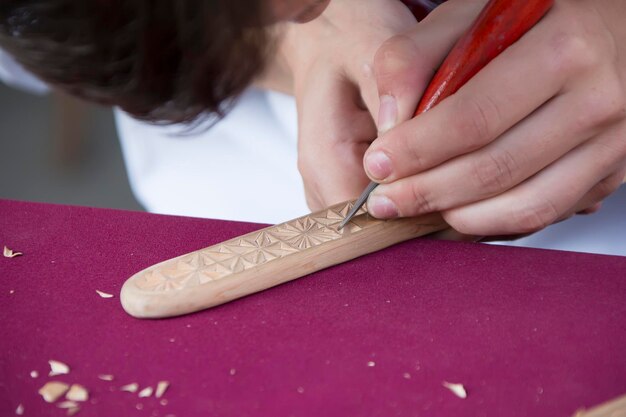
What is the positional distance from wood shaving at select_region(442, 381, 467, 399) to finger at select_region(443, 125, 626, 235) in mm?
178

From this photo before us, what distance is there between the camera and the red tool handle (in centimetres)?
54

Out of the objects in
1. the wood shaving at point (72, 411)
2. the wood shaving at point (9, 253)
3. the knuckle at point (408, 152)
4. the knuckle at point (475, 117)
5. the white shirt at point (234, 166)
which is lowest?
the white shirt at point (234, 166)

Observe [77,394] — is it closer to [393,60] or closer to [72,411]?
[72,411]

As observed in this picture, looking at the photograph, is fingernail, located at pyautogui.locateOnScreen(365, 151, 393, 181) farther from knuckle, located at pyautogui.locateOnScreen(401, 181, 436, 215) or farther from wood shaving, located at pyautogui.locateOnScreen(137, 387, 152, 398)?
wood shaving, located at pyautogui.locateOnScreen(137, 387, 152, 398)

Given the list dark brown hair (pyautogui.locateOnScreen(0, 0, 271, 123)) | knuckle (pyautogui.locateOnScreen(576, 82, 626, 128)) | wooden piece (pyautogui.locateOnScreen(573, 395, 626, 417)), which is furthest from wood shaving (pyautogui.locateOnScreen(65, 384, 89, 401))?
knuckle (pyautogui.locateOnScreen(576, 82, 626, 128))

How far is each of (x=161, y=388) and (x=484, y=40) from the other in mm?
310

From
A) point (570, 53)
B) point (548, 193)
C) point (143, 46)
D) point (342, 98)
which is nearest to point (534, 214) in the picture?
point (548, 193)

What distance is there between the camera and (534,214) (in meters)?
0.59

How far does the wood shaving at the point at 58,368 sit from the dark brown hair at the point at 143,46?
6.0 inches

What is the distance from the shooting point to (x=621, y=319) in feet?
1.66

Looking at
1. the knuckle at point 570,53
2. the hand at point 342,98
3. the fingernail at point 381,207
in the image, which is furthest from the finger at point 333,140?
the knuckle at point 570,53

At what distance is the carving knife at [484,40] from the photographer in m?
0.54

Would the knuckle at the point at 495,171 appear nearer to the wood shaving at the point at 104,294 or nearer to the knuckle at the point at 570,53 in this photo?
the knuckle at the point at 570,53

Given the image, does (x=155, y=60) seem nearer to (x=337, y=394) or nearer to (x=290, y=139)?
(x=337, y=394)
